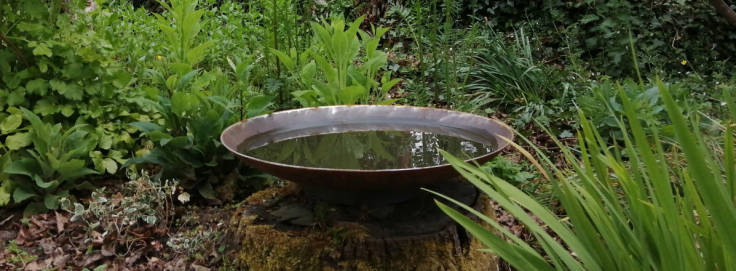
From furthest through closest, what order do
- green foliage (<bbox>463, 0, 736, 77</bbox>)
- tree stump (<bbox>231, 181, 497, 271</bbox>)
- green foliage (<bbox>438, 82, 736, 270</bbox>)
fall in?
green foliage (<bbox>463, 0, 736, 77</bbox>)
tree stump (<bbox>231, 181, 497, 271</bbox>)
green foliage (<bbox>438, 82, 736, 270</bbox>)

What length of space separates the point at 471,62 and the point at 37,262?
297 centimetres

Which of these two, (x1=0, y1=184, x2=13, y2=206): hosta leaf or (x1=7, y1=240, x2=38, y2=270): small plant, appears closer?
(x1=7, y1=240, x2=38, y2=270): small plant

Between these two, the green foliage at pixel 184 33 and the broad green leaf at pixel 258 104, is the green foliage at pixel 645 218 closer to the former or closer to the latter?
the broad green leaf at pixel 258 104

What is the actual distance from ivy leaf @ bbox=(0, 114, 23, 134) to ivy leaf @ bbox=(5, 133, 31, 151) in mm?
33

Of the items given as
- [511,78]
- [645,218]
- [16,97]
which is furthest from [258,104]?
[511,78]

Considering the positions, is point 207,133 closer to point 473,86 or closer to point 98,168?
point 98,168

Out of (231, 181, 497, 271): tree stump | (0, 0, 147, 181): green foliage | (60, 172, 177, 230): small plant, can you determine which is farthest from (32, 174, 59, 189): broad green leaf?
(231, 181, 497, 271): tree stump

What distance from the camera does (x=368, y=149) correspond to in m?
2.15

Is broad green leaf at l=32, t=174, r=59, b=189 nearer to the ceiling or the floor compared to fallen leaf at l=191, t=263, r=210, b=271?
nearer to the ceiling

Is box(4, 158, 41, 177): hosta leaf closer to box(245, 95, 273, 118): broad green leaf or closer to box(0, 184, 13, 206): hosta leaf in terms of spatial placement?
box(0, 184, 13, 206): hosta leaf

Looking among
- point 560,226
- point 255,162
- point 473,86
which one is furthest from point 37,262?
point 473,86

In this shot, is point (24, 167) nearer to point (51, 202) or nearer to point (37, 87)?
point (51, 202)

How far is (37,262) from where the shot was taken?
7.85 feet

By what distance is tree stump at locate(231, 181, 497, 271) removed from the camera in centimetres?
185
